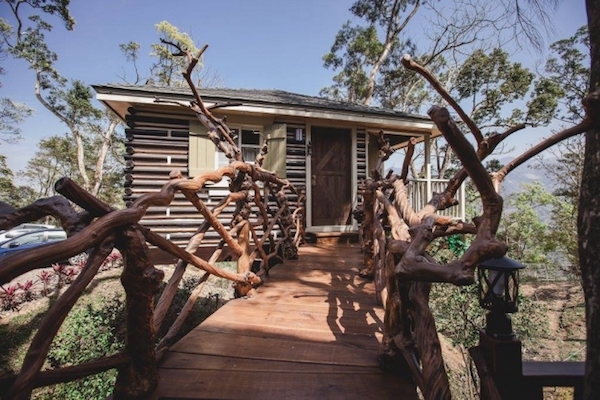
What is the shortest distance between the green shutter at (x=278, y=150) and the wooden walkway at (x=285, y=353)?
14.7ft

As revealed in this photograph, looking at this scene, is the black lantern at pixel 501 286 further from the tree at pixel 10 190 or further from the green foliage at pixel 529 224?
the tree at pixel 10 190

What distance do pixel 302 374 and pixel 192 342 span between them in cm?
77

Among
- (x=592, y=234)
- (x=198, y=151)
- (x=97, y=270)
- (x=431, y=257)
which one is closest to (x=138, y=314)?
(x=97, y=270)

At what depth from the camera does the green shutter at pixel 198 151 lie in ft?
21.7

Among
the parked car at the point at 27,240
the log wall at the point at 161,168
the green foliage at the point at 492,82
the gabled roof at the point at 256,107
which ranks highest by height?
the green foliage at the point at 492,82

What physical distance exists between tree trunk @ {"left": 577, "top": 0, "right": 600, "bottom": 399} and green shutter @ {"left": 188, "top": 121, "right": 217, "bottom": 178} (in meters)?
6.30

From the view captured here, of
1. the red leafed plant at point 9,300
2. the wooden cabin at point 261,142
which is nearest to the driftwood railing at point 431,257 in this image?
the wooden cabin at point 261,142

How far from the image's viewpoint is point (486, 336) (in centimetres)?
133

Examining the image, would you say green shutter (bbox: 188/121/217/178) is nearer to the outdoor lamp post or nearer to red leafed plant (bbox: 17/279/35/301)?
the outdoor lamp post

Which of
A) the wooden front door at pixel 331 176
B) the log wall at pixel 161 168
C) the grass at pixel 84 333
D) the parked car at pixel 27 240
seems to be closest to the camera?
the grass at pixel 84 333

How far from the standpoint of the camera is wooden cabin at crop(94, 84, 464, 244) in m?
6.34

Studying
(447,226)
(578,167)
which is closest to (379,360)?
(447,226)

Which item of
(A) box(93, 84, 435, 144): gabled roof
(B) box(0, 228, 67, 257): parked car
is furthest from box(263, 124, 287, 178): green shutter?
(B) box(0, 228, 67, 257): parked car

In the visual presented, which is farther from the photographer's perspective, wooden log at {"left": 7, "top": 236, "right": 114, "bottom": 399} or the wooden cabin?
the wooden cabin
